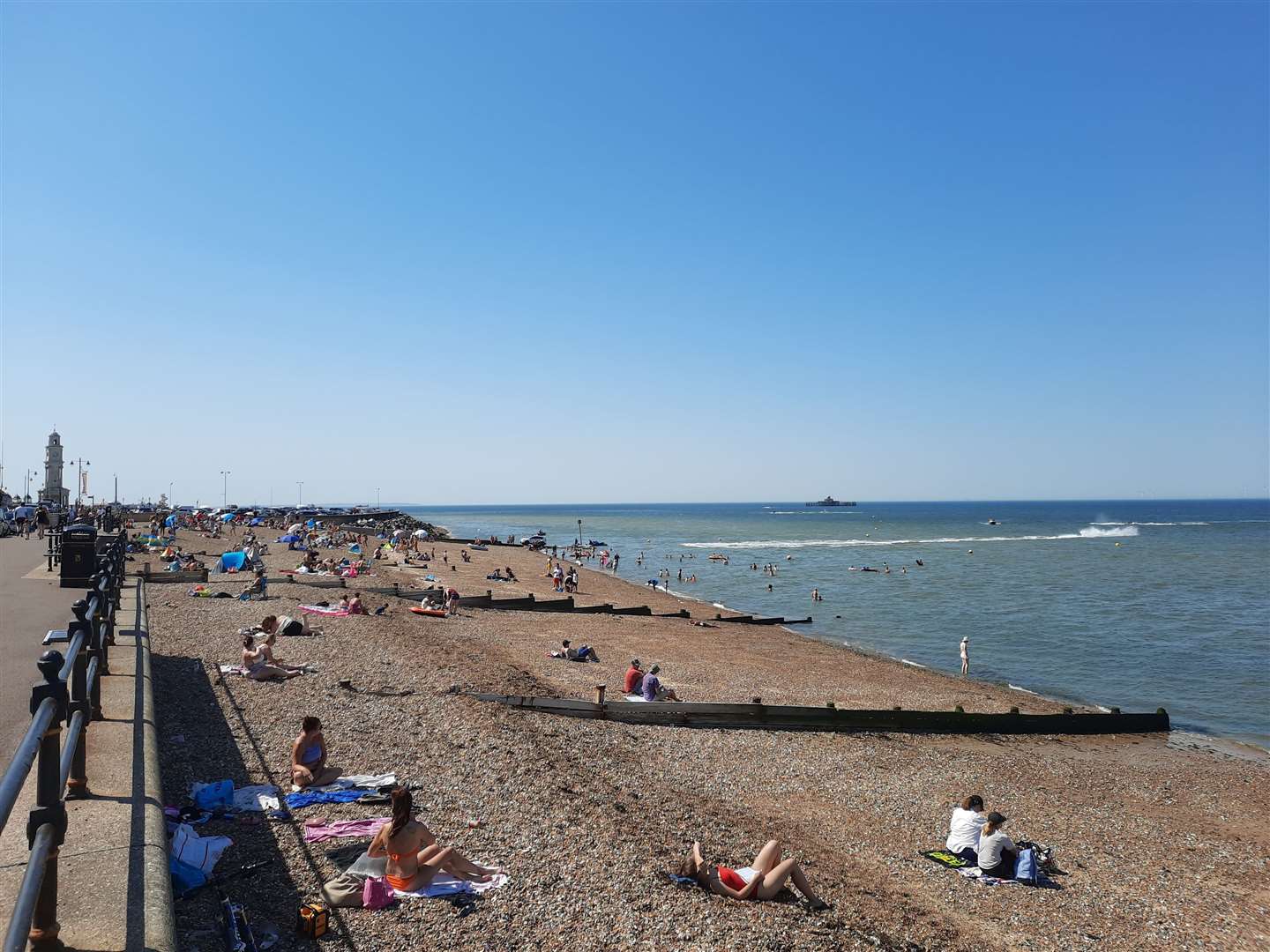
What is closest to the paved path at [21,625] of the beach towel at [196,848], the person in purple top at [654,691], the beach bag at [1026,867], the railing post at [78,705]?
the railing post at [78,705]

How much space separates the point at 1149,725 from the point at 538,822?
57.1ft

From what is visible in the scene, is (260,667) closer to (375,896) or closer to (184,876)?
(184,876)

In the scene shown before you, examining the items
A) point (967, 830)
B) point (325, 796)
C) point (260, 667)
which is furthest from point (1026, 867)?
point (260, 667)

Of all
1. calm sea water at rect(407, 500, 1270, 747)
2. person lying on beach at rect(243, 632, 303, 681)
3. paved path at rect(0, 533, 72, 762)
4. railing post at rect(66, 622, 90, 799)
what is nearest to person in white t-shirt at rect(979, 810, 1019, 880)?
railing post at rect(66, 622, 90, 799)

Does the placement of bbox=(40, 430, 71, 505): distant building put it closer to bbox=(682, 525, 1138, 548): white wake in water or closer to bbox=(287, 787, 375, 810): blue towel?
bbox=(682, 525, 1138, 548): white wake in water

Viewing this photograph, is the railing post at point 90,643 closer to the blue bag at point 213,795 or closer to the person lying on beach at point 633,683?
the blue bag at point 213,795

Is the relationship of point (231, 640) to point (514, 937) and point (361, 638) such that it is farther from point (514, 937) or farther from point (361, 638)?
point (514, 937)

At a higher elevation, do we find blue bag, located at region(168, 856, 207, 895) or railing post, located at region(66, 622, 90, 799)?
railing post, located at region(66, 622, 90, 799)

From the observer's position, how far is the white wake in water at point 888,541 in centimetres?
9353

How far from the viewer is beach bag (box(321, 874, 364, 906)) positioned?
22.0 ft

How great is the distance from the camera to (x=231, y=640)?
706 inches

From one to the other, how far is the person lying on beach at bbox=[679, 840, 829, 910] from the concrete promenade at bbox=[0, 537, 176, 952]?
477cm

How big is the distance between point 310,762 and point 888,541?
329 feet

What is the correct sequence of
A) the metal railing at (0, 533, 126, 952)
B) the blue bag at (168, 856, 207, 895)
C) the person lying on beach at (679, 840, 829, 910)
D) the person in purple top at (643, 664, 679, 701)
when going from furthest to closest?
the person in purple top at (643, 664, 679, 701) → the person lying on beach at (679, 840, 829, 910) → the blue bag at (168, 856, 207, 895) → the metal railing at (0, 533, 126, 952)
